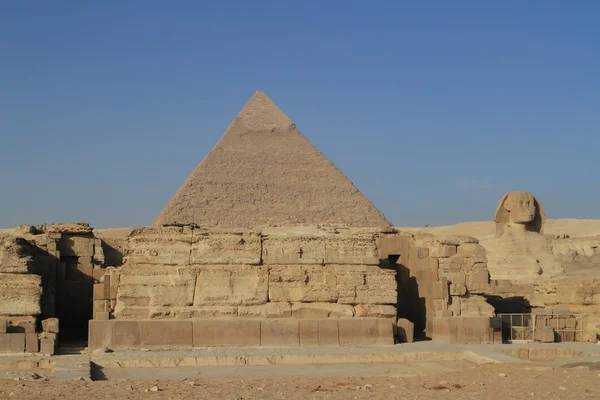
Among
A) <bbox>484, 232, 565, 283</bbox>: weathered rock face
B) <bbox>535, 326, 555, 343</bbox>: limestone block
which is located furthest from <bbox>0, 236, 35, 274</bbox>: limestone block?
<bbox>484, 232, 565, 283</bbox>: weathered rock face

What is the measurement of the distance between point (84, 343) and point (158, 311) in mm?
1400

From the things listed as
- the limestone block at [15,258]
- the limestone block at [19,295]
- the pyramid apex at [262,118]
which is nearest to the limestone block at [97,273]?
the limestone block at [15,258]

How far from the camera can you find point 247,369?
31.4 ft

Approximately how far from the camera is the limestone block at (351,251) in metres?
11.8

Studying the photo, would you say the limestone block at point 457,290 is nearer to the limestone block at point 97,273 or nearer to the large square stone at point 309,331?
the large square stone at point 309,331

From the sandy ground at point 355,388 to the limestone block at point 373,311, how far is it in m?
2.54

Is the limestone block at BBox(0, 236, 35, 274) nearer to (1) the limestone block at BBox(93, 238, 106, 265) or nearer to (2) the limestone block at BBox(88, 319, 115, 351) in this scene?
(2) the limestone block at BBox(88, 319, 115, 351)

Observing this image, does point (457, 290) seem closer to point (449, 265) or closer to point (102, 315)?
point (449, 265)

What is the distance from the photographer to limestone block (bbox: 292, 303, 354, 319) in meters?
11.4

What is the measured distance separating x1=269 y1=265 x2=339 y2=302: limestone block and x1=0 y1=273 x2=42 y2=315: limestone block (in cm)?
289

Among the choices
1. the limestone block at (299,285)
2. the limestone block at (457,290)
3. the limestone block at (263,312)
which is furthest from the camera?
the limestone block at (457,290)

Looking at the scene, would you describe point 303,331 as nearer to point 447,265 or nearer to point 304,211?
point 447,265

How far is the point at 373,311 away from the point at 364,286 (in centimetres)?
34

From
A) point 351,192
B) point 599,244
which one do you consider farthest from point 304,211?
point 599,244
